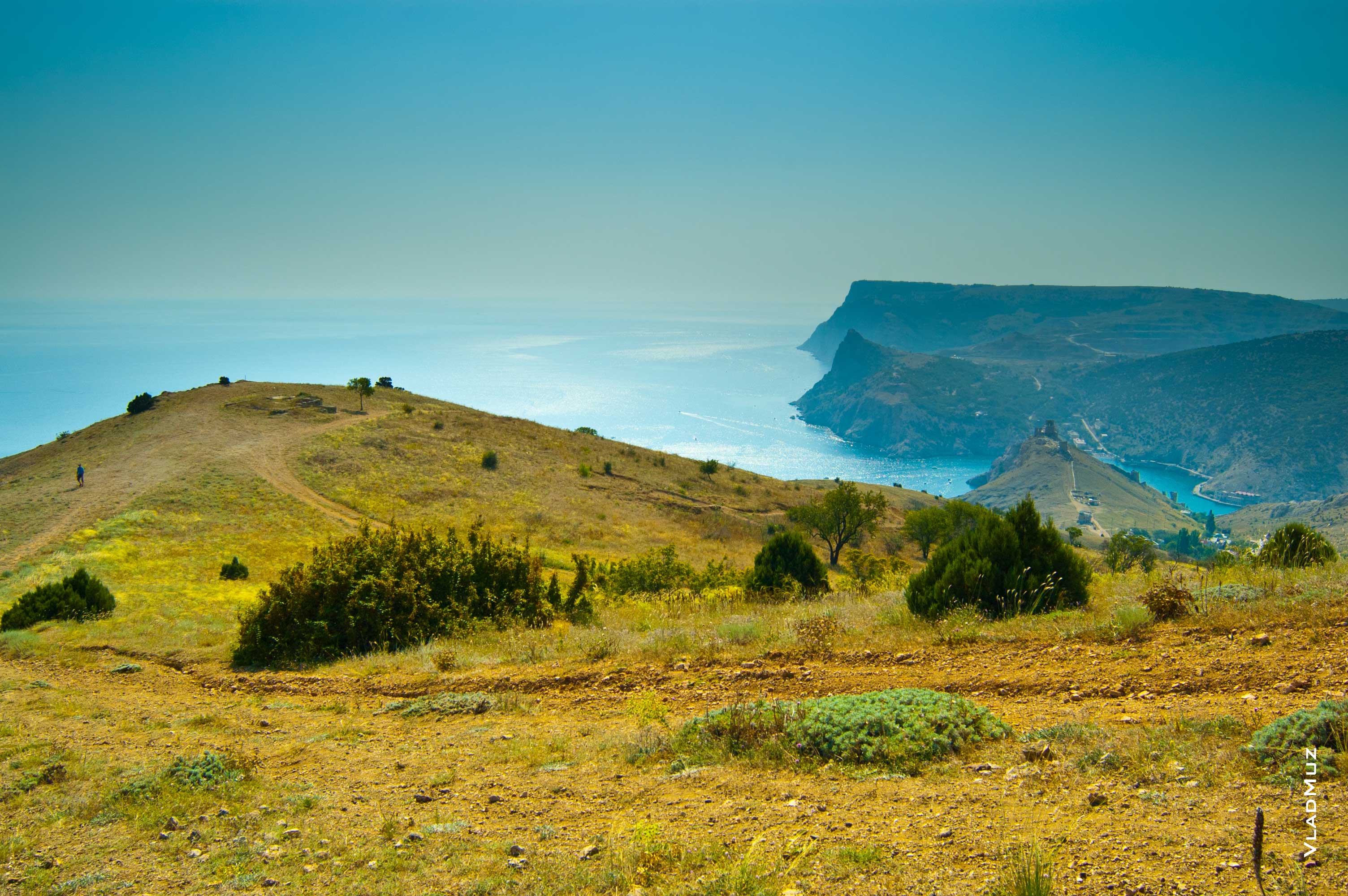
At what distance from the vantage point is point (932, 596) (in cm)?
1001

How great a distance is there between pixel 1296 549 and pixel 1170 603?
4788 mm

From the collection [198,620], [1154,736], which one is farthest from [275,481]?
[1154,736]

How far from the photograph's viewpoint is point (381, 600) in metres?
12.4

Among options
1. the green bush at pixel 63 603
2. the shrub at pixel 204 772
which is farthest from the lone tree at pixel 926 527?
the shrub at pixel 204 772

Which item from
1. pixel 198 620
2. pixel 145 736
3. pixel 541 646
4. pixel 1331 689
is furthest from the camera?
pixel 198 620

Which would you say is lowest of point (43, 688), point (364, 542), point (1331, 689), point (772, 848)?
point (43, 688)

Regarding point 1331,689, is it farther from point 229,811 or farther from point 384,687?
point 384,687

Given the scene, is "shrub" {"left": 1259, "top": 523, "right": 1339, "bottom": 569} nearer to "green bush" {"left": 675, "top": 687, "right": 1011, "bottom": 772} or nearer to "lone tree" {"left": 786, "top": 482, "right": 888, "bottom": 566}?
"green bush" {"left": 675, "top": 687, "right": 1011, "bottom": 772}

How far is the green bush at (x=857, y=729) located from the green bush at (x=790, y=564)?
13.2 metres

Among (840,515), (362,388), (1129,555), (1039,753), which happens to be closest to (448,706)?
(1039,753)

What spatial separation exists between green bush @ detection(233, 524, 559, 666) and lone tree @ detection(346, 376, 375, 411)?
149ft

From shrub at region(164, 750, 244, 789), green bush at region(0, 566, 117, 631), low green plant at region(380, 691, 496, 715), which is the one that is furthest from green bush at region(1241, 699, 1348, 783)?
green bush at region(0, 566, 117, 631)

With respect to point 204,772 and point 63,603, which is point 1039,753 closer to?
point 204,772

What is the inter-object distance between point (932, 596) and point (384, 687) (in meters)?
8.15
